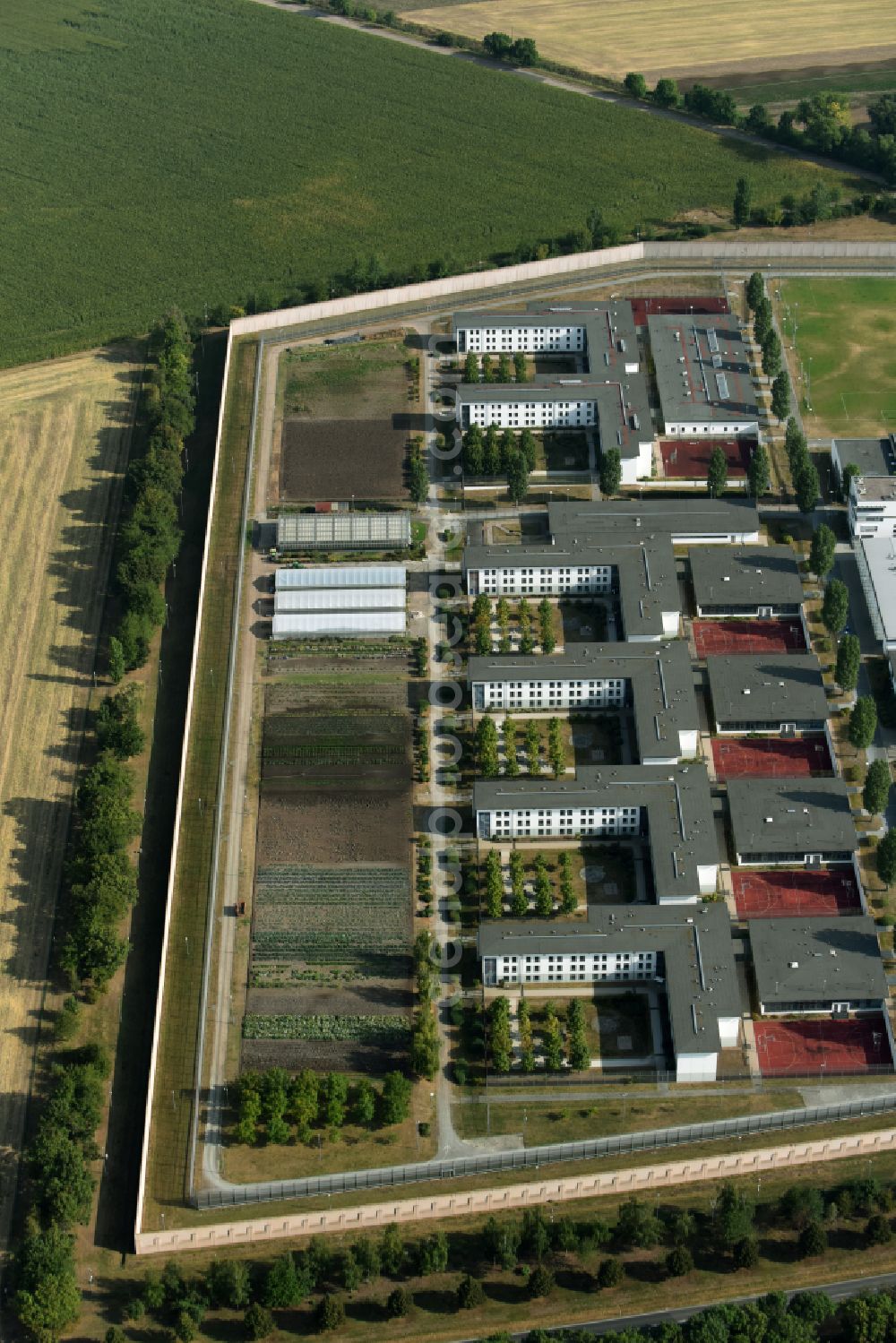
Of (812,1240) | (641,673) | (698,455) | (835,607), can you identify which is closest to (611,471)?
(698,455)

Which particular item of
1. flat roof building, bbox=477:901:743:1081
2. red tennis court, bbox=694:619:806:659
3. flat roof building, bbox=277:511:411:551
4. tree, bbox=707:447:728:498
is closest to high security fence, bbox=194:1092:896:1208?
flat roof building, bbox=477:901:743:1081

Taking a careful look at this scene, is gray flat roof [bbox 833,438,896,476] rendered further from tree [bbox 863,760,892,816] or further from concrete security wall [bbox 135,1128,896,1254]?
concrete security wall [bbox 135,1128,896,1254]

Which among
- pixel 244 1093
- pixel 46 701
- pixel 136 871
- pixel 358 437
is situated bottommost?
pixel 244 1093

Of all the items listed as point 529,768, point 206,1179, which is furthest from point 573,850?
point 206,1179

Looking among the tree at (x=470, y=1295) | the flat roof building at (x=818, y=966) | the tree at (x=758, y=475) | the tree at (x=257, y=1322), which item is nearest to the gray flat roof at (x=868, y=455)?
the tree at (x=758, y=475)

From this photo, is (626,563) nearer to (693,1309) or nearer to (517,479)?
(517,479)

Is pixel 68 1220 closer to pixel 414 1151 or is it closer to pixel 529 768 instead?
pixel 414 1151
